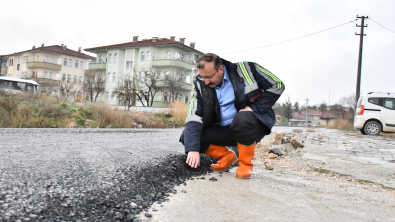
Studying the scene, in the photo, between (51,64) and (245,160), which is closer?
(245,160)

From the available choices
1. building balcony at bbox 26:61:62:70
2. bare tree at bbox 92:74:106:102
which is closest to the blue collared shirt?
bare tree at bbox 92:74:106:102

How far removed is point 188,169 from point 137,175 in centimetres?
62

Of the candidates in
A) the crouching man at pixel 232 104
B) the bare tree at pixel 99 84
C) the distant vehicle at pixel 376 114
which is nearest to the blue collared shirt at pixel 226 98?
the crouching man at pixel 232 104

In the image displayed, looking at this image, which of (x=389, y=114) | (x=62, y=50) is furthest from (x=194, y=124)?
(x=62, y=50)

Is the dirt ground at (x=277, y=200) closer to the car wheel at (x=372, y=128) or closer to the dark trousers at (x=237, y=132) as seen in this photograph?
the dark trousers at (x=237, y=132)

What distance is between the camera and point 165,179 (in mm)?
2408

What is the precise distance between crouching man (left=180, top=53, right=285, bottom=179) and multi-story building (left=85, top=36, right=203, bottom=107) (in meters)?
33.5

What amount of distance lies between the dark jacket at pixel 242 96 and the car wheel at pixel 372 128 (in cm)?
1075

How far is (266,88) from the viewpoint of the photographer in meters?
2.66

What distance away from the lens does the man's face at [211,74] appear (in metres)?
2.55

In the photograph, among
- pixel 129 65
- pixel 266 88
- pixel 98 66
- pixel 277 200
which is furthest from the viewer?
pixel 98 66

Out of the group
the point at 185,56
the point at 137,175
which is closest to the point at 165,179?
the point at 137,175

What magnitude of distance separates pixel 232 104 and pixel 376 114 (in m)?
11.1

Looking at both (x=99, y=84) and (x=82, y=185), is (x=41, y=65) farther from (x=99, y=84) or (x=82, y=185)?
(x=82, y=185)
